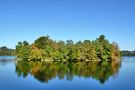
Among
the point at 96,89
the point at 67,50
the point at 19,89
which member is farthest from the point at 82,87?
the point at 67,50

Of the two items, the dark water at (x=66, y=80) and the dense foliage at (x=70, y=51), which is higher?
the dense foliage at (x=70, y=51)

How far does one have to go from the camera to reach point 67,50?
94875mm

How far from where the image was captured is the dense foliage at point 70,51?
95.5 metres

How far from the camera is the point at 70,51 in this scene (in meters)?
95.8

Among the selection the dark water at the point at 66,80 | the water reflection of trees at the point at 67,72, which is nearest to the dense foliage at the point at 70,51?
the water reflection of trees at the point at 67,72

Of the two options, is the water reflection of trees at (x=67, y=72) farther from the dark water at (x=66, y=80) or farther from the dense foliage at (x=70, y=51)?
the dense foliage at (x=70, y=51)

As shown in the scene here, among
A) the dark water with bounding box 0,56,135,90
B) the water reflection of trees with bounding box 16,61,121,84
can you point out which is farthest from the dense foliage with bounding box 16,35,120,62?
the dark water with bounding box 0,56,135,90

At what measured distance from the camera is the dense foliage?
9550 cm

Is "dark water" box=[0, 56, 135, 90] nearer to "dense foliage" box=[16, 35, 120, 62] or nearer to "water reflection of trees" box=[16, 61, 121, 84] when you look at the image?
"water reflection of trees" box=[16, 61, 121, 84]

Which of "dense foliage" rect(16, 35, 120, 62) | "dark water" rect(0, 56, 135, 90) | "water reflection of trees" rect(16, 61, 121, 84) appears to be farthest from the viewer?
"dense foliage" rect(16, 35, 120, 62)

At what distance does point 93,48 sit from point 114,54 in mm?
15044

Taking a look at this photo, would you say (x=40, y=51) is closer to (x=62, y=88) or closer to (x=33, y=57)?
(x=33, y=57)

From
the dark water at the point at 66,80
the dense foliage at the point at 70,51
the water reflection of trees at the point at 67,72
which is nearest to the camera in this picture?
the dark water at the point at 66,80

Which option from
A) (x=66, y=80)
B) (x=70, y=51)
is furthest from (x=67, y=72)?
(x=70, y=51)
